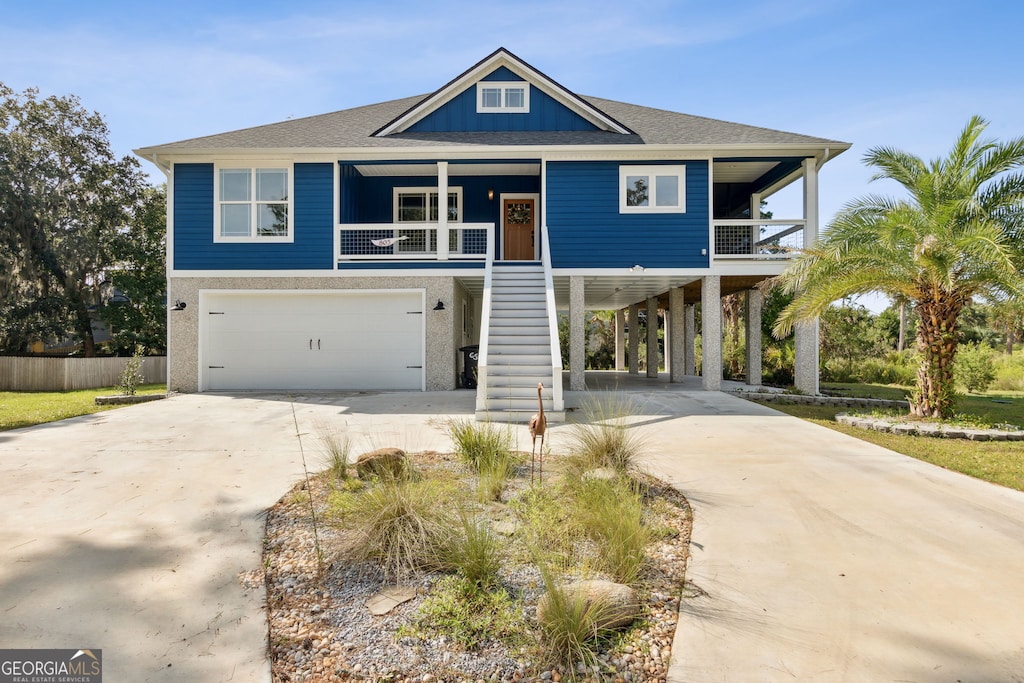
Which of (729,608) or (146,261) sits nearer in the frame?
(729,608)

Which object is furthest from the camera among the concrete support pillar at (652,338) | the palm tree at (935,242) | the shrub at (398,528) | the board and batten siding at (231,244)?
Result: the concrete support pillar at (652,338)

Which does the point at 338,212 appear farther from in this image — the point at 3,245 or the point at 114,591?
the point at 3,245

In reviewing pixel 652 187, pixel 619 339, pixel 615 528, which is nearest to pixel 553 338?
pixel 652 187

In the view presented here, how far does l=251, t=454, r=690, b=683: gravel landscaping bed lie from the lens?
2717 millimetres

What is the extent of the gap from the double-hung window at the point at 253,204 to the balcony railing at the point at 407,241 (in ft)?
4.95

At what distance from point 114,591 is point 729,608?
3.59 meters

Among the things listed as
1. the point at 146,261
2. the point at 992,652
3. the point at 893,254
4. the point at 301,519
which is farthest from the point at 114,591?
the point at 146,261

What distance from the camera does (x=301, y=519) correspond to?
440cm

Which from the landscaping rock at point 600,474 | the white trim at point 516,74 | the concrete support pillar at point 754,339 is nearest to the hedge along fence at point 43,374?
the white trim at point 516,74

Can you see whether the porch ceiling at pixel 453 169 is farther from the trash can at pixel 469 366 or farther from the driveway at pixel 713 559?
the driveway at pixel 713 559

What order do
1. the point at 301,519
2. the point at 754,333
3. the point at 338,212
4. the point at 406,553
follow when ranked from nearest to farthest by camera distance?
the point at 406,553, the point at 301,519, the point at 338,212, the point at 754,333

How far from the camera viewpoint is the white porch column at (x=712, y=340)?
1299 cm

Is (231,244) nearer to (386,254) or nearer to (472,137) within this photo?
(386,254)

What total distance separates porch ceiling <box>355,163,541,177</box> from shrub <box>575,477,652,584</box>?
11.3 m
